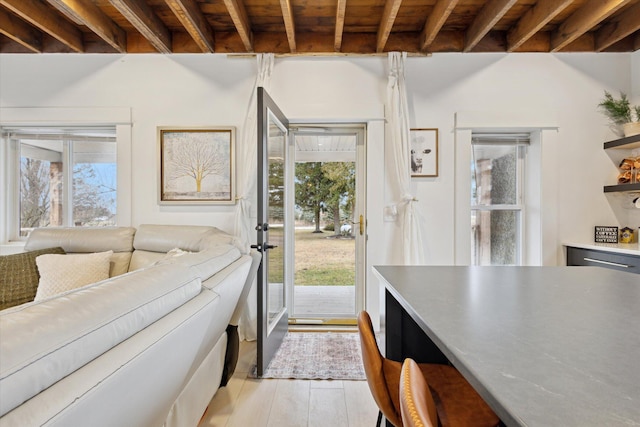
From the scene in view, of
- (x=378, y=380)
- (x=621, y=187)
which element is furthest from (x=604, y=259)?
(x=378, y=380)

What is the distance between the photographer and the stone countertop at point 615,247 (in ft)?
7.52

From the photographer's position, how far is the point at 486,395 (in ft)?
1.70

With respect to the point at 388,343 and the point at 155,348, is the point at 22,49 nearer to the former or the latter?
the point at 155,348

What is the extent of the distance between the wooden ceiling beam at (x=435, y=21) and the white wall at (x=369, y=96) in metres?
0.21

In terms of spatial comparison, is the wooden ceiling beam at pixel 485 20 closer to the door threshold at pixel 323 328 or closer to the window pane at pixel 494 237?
the window pane at pixel 494 237

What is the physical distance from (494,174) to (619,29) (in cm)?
145

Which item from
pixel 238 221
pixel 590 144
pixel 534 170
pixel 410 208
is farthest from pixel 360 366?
pixel 590 144

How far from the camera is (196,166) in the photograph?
2.95m

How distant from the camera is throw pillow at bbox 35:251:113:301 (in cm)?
220

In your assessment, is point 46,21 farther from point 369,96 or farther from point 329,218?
point 329,218

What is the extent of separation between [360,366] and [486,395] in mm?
1982

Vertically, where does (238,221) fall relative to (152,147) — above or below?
below

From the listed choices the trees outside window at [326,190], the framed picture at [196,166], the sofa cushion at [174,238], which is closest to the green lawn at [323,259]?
the trees outside window at [326,190]

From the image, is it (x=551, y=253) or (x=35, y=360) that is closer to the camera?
(x=35, y=360)
